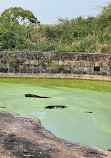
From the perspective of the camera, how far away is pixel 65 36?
36.0ft

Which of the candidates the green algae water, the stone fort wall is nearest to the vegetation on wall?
the stone fort wall

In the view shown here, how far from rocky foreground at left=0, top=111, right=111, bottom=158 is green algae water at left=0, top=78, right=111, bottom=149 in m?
0.20

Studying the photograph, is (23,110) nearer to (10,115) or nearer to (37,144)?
(10,115)

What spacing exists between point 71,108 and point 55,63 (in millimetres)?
3799

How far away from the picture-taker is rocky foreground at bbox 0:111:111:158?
85.9 inches

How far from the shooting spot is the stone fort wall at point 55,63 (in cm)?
745

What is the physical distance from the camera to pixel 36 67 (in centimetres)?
782

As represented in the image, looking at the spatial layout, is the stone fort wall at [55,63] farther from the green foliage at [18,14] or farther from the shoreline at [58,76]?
the green foliage at [18,14]

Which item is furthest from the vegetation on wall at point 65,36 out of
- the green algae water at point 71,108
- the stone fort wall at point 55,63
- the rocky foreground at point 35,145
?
the rocky foreground at point 35,145

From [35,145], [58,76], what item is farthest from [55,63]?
[35,145]

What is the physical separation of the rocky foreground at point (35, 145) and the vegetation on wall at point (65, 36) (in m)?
5.98

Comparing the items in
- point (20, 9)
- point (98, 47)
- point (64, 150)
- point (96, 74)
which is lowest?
point (64, 150)

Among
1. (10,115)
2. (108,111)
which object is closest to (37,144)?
(10,115)

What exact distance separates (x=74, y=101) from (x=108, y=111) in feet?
2.97
